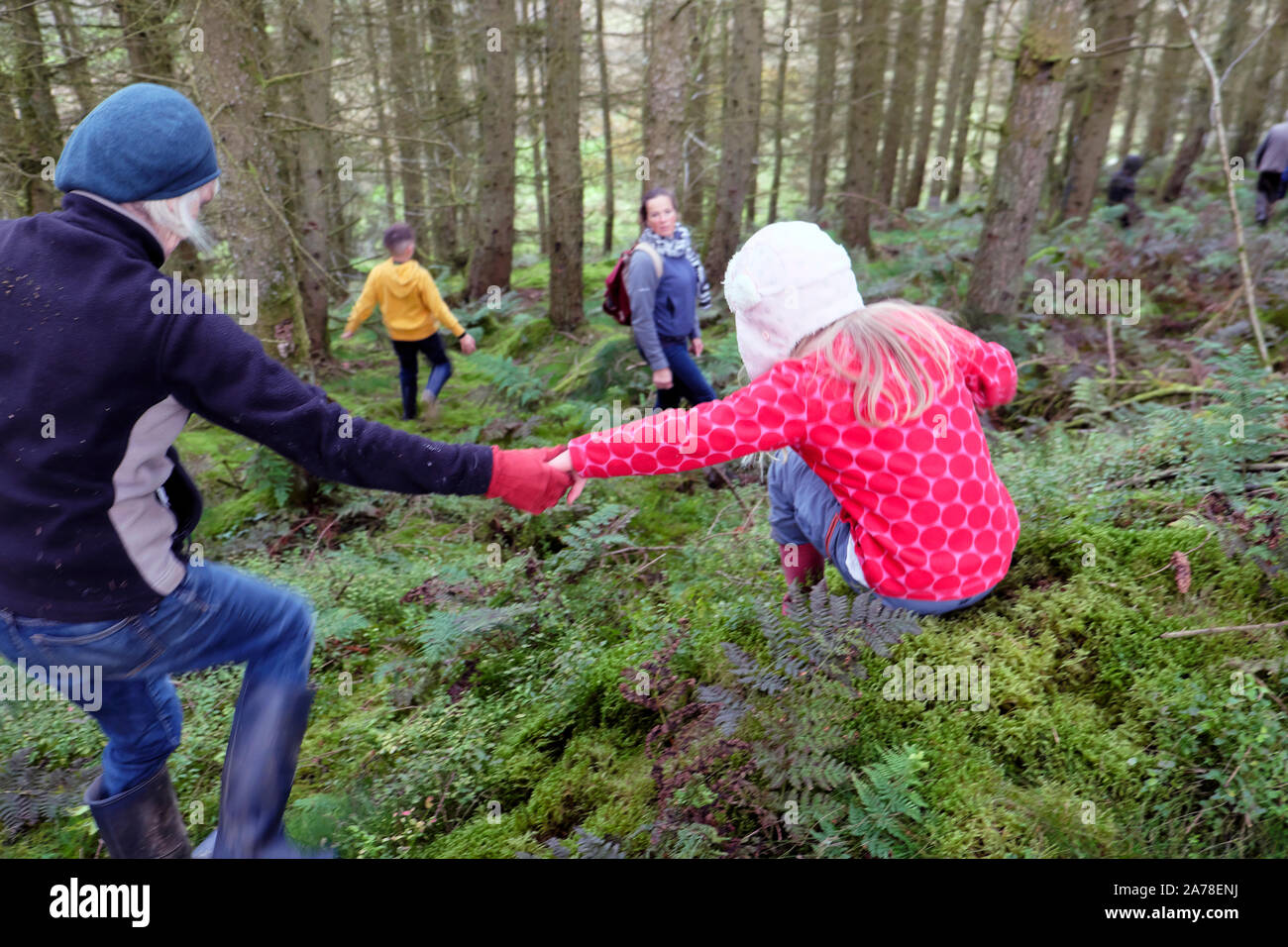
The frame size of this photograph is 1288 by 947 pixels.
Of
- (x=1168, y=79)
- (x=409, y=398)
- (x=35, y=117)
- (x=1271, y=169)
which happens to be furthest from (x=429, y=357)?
(x=1168, y=79)

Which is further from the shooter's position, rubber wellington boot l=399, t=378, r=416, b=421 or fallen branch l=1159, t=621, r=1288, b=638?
rubber wellington boot l=399, t=378, r=416, b=421

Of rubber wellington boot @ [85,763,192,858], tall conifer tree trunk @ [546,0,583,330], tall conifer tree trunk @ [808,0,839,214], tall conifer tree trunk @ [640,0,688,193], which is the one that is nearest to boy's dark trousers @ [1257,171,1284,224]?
tall conifer tree trunk @ [808,0,839,214]

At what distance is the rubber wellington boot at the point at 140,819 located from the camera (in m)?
2.47

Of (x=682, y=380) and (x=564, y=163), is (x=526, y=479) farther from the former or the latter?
(x=564, y=163)

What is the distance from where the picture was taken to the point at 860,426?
2.49 meters

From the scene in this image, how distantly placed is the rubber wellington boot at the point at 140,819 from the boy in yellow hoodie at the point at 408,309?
594 cm

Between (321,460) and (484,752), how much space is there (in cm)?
167

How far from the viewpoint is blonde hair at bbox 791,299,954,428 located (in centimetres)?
243

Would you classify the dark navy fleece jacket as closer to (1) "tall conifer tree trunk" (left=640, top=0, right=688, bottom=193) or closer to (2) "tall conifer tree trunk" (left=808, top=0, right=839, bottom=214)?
(1) "tall conifer tree trunk" (left=640, top=0, right=688, bottom=193)

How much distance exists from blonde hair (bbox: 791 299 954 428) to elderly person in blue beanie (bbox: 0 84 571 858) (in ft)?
4.28

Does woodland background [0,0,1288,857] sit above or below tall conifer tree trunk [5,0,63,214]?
below

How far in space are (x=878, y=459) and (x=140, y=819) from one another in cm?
272
